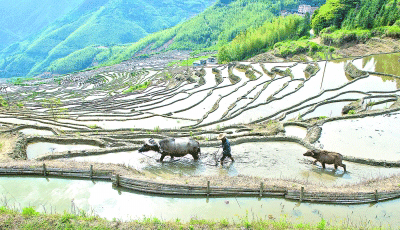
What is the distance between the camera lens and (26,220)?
23.0ft

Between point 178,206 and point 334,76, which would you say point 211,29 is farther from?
point 178,206

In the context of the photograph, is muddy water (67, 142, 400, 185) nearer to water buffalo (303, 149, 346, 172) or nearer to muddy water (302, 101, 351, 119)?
water buffalo (303, 149, 346, 172)

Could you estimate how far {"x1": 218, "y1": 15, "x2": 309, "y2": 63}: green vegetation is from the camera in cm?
6694

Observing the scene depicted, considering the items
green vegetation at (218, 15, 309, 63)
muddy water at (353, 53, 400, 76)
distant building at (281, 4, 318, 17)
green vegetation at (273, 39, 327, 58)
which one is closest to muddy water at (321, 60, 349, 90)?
muddy water at (353, 53, 400, 76)

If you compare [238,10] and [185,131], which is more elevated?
[238,10]

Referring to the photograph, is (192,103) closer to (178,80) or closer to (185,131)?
(185,131)

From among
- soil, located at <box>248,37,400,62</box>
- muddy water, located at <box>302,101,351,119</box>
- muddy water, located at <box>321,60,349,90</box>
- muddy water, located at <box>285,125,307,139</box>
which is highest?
soil, located at <box>248,37,400,62</box>

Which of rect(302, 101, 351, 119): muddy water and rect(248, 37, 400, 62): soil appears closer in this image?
rect(302, 101, 351, 119): muddy water

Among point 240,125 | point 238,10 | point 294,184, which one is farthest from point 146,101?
point 238,10

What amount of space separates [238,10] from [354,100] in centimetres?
13523

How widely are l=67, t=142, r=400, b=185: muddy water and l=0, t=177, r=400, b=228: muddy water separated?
1.95 metres

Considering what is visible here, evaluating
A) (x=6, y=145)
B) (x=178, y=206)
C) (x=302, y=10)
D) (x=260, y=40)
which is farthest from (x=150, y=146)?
(x=302, y=10)

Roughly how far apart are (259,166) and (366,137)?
8.06 m

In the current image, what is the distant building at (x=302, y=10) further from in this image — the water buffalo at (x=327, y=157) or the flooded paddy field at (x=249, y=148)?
the water buffalo at (x=327, y=157)
